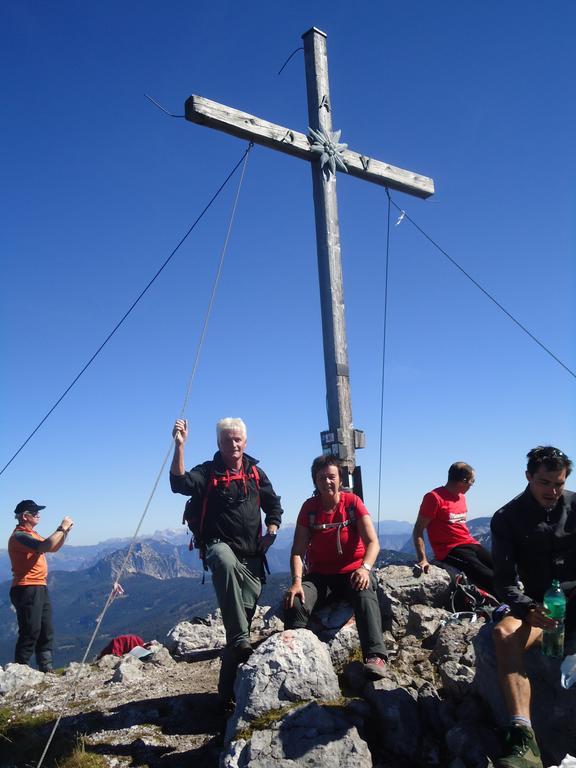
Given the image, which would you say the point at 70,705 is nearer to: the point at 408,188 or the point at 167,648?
the point at 167,648

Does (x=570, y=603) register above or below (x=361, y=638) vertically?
above

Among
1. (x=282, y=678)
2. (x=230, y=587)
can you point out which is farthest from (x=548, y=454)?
(x=230, y=587)

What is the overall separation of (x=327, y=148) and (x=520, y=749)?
7.62 meters

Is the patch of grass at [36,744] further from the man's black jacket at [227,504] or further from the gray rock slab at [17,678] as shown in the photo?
the man's black jacket at [227,504]

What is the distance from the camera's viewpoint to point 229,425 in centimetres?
601

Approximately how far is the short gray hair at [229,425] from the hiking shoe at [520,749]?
3629mm

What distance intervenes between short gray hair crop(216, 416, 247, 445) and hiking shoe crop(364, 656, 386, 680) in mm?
2609

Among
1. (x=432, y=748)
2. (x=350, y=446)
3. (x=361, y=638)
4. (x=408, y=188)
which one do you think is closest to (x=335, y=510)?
(x=361, y=638)

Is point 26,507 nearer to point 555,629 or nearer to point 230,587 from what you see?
point 230,587

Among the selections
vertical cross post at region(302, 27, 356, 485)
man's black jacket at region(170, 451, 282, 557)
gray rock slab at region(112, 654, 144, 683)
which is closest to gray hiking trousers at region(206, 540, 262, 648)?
man's black jacket at region(170, 451, 282, 557)

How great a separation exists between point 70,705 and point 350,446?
4497mm

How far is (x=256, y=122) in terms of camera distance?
768cm

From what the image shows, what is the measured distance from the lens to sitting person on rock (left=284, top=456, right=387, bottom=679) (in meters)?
5.44

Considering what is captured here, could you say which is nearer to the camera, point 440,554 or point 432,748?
point 432,748
